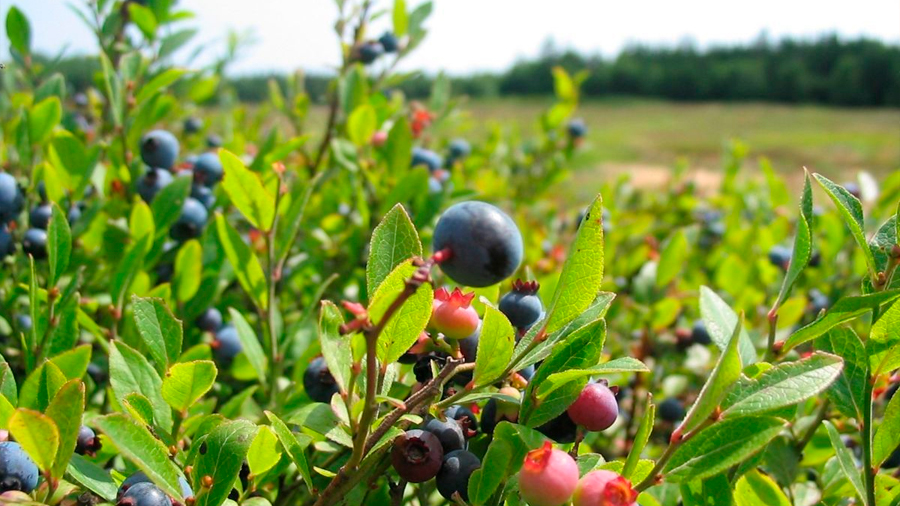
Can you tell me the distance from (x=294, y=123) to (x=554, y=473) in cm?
199

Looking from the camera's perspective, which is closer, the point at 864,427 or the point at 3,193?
the point at 864,427

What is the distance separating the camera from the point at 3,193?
1229 millimetres

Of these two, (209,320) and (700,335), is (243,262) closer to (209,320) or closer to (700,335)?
(209,320)

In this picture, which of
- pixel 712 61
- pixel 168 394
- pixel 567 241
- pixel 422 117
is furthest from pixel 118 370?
pixel 712 61

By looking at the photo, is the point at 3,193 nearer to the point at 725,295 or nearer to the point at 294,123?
the point at 294,123

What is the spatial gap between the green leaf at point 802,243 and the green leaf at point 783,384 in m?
0.15

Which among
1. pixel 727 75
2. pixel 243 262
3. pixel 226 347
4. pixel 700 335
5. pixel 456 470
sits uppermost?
pixel 243 262

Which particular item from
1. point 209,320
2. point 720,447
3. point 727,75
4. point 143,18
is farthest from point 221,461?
point 727,75

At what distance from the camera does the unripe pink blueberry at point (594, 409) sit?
762mm

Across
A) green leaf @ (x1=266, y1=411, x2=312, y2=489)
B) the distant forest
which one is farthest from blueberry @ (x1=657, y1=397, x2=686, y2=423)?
the distant forest

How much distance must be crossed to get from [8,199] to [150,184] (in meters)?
0.27

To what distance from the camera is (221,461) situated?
0.72m

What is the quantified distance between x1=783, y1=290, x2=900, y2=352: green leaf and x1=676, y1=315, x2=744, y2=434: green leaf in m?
0.19

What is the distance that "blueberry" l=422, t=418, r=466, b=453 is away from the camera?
777 millimetres
